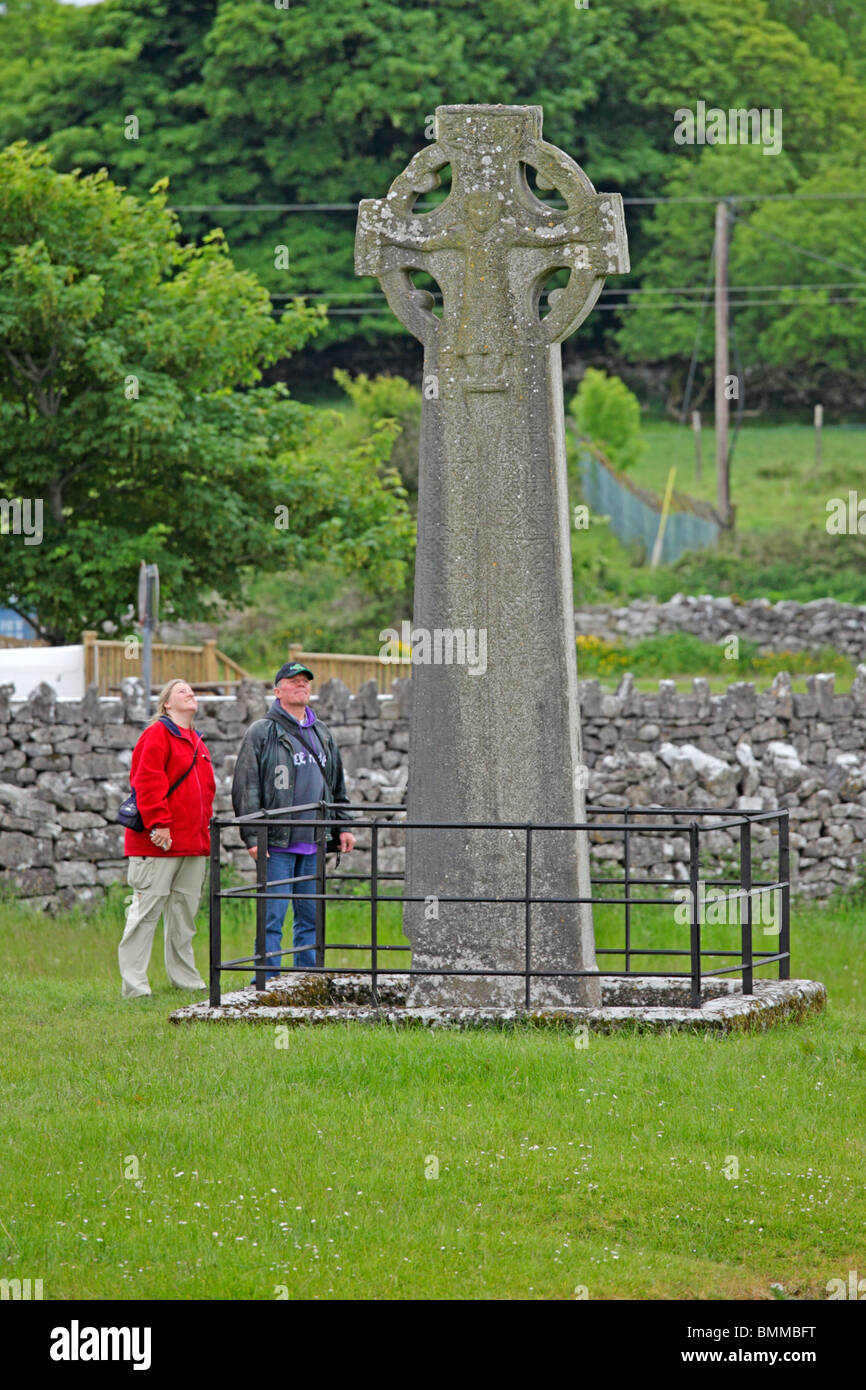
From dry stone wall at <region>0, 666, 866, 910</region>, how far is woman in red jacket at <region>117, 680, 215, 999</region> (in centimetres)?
506

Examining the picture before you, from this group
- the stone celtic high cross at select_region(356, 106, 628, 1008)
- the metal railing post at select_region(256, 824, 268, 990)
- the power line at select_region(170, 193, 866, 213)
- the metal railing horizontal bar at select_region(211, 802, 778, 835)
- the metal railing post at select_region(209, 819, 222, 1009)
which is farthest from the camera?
the power line at select_region(170, 193, 866, 213)

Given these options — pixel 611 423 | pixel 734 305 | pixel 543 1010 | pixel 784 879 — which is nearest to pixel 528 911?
pixel 543 1010

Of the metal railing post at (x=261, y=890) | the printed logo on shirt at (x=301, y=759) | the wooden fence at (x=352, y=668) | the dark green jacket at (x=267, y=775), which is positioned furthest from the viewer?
the wooden fence at (x=352, y=668)

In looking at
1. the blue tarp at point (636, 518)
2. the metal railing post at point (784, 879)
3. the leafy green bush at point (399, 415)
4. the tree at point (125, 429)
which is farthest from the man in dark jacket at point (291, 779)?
the blue tarp at point (636, 518)

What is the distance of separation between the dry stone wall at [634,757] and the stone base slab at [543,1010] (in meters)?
6.02

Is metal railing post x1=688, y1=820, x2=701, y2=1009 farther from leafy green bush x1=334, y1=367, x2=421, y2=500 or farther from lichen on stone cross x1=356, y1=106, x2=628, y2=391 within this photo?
leafy green bush x1=334, y1=367, x2=421, y2=500

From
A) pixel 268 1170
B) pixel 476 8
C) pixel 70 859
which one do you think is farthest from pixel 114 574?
pixel 476 8

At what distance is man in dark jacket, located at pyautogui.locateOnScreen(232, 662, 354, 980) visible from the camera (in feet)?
32.5

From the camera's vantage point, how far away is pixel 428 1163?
6.27 metres

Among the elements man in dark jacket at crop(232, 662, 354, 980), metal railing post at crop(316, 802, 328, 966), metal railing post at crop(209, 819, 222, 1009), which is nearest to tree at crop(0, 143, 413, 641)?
man in dark jacket at crop(232, 662, 354, 980)

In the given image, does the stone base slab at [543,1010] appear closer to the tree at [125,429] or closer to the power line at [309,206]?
the tree at [125,429]

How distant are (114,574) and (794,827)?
9812 millimetres

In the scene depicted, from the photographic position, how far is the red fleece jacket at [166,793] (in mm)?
9727

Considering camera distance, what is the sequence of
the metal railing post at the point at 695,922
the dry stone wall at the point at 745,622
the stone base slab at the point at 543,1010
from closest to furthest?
the metal railing post at the point at 695,922 → the stone base slab at the point at 543,1010 → the dry stone wall at the point at 745,622
